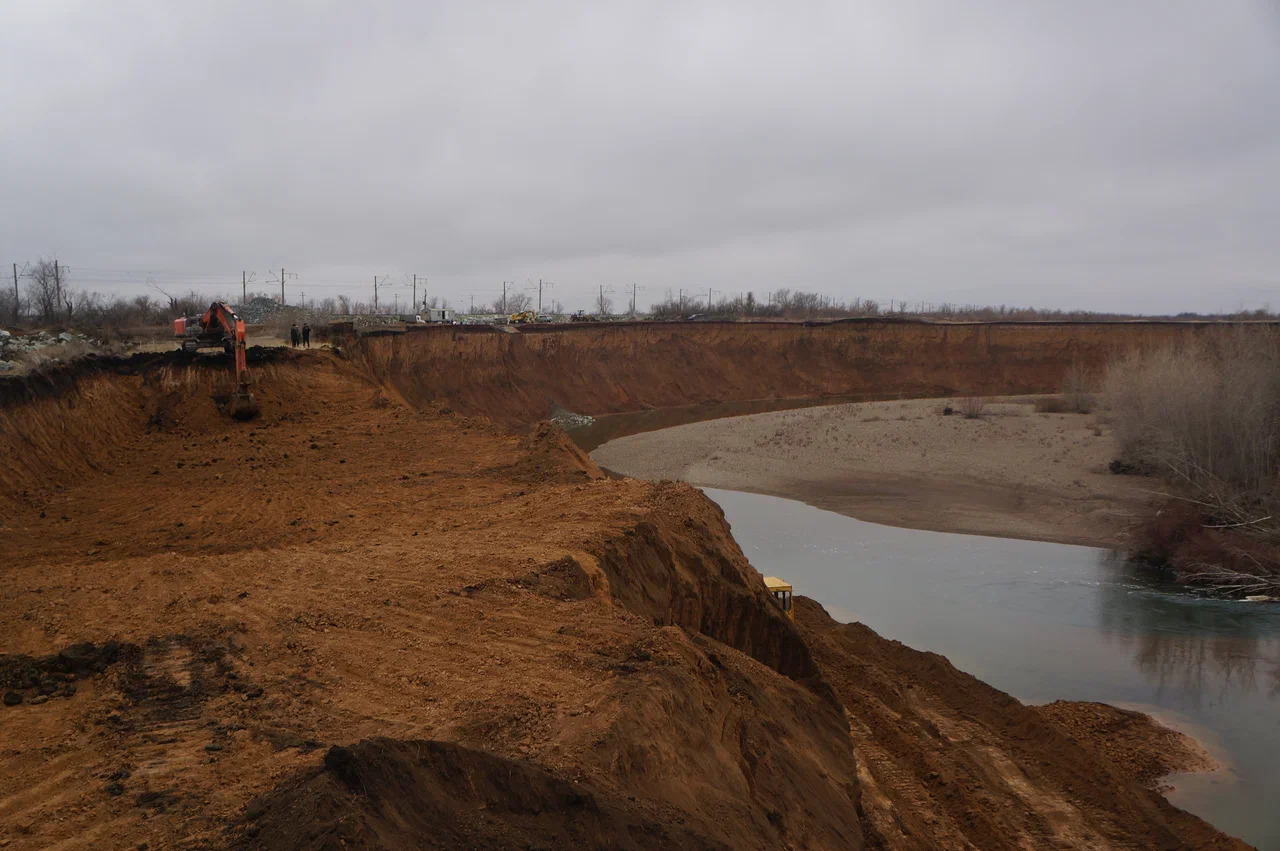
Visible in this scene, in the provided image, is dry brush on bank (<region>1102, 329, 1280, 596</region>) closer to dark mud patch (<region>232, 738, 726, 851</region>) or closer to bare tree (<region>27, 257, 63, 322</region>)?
dark mud patch (<region>232, 738, 726, 851</region>)

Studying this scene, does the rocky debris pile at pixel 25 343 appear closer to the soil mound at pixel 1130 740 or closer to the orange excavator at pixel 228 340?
the orange excavator at pixel 228 340

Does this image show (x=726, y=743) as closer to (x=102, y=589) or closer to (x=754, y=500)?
(x=102, y=589)

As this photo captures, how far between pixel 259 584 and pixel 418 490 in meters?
6.24

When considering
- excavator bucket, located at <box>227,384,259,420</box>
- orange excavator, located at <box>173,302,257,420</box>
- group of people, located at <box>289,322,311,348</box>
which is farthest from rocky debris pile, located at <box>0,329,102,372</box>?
group of people, located at <box>289,322,311,348</box>

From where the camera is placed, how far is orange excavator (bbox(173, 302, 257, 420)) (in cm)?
2312

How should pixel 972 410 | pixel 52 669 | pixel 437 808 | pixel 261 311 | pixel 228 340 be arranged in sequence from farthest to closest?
pixel 261 311 < pixel 972 410 < pixel 228 340 < pixel 52 669 < pixel 437 808

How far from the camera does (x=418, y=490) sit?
1683 centimetres

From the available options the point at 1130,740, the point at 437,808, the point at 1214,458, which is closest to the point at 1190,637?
the point at 1130,740

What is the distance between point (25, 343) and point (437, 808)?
1087 inches

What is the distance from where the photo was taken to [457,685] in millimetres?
7902

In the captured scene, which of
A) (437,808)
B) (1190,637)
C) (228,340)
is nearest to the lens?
(437,808)

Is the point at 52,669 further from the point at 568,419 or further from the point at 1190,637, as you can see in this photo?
the point at 568,419

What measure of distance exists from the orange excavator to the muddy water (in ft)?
45.7

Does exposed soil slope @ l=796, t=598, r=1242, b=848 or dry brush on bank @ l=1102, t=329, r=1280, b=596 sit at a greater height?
dry brush on bank @ l=1102, t=329, r=1280, b=596
